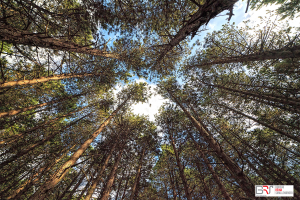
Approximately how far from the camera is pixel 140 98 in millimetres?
12219

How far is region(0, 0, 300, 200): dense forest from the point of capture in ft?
13.1

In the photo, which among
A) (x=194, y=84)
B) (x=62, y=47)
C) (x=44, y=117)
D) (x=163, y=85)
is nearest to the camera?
(x=62, y=47)

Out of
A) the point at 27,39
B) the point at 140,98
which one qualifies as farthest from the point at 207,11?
the point at 140,98

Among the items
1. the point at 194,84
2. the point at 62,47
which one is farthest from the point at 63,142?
the point at 194,84

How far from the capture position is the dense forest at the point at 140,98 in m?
3.99

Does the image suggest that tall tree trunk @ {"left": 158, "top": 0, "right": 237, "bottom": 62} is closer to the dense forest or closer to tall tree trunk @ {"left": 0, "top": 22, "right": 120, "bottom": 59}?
the dense forest

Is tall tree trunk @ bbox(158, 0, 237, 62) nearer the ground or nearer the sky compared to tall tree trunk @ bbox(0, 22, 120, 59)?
nearer the sky

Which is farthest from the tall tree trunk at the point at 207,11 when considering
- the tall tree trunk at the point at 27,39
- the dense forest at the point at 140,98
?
the tall tree trunk at the point at 27,39

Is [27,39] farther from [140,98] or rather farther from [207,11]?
[140,98]

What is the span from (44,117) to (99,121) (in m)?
4.22

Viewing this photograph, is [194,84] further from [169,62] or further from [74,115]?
[74,115]

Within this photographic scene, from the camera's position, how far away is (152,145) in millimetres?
11438

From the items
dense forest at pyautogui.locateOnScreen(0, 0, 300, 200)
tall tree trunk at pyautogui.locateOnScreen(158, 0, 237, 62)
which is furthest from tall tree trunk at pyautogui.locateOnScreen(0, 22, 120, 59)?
tall tree trunk at pyautogui.locateOnScreen(158, 0, 237, 62)

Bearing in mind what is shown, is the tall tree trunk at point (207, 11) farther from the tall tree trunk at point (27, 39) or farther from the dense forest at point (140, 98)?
the tall tree trunk at point (27, 39)
